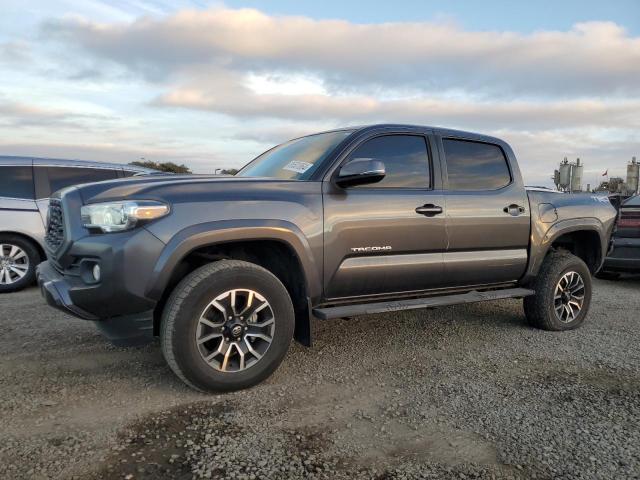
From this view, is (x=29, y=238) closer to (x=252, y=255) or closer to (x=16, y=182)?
(x=16, y=182)

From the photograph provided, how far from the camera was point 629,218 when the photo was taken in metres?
7.39

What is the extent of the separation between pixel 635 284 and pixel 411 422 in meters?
6.81

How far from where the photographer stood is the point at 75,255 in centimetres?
311

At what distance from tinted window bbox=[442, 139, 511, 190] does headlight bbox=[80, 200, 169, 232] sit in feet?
8.09

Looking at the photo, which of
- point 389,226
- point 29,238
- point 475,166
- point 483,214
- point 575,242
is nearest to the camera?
point 389,226

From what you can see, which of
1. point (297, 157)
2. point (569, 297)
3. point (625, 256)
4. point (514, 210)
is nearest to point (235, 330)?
point (297, 157)

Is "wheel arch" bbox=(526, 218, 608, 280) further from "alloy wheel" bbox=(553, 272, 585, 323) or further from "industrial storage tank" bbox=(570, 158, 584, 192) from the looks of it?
"industrial storage tank" bbox=(570, 158, 584, 192)

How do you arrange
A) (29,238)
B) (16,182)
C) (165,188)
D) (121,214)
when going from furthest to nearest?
(16,182)
(29,238)
(165,188)
(121,214)

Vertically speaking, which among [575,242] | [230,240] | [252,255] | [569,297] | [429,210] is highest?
[429,210]

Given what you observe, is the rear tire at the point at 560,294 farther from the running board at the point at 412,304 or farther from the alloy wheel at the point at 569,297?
the running board at the point at 412,304

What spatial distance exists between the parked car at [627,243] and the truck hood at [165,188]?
237 inches

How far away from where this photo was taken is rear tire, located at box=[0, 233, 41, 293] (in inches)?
251

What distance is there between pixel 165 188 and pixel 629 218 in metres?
6.92

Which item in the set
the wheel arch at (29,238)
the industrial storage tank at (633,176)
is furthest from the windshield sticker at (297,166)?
the industrial storage tank at (633,176)
